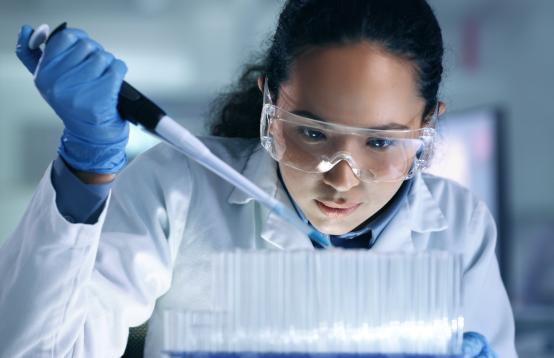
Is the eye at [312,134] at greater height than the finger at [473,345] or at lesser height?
greater

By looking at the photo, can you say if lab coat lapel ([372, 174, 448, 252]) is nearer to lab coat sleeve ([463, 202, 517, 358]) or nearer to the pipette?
lab coat sleeve ([463, 202, 517, 358])

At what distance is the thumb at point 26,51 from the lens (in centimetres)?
119

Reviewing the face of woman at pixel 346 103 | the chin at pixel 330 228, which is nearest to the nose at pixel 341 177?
the face of woman at pixel 346 103

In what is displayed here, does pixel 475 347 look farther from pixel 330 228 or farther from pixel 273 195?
pixel 273 195

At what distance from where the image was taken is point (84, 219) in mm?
1191

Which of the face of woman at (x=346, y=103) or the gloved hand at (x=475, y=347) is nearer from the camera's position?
the gloved hand at (x=475, y=347)

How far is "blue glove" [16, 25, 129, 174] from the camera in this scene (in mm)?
1140

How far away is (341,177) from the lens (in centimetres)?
137

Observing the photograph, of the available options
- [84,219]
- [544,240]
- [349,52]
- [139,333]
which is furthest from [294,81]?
[544,240]

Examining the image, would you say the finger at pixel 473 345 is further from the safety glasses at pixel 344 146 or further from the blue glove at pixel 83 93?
the blue glove at pixel 83 93

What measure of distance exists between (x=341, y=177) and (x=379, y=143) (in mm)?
97

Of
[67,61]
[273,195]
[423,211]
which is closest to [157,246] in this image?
[273,195]

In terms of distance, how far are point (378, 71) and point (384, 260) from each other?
0.43 m

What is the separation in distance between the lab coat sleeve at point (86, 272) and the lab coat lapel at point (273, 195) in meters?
0.16
